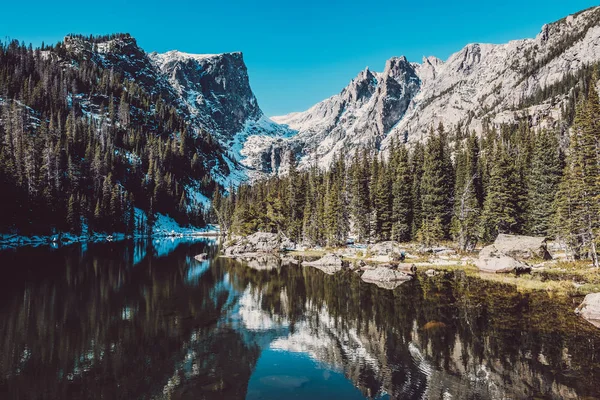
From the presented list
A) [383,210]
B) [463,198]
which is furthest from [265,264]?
[463,198]

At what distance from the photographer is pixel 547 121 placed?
16888cm

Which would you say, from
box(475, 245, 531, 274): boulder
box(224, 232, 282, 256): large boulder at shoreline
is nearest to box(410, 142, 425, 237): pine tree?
box(475, 245, 531, 274): boulder

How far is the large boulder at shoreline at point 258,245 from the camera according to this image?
78.3 metres

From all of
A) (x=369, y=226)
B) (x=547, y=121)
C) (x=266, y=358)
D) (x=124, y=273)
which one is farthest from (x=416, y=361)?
(x=547, y=121)

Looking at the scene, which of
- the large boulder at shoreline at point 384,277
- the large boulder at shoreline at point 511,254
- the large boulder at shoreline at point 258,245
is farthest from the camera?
the large boulder at shoreline at point 258,245

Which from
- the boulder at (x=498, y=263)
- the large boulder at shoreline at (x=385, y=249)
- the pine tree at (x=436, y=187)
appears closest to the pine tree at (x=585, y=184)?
the boulder at (x=498, y=263)

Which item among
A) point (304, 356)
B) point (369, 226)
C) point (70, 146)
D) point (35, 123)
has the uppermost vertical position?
point (35, 123)

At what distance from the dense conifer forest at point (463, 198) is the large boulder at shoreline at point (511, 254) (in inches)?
126

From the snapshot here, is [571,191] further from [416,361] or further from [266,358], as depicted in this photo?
[266,358]

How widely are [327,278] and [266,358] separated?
24974 millimetres

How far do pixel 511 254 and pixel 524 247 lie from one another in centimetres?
207

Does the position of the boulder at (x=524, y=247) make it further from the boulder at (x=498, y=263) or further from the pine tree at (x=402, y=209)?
the pine tree at (x=402, y=209)

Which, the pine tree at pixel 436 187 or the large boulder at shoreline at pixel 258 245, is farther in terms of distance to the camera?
the large boulder at shoreline at pixel 258 245

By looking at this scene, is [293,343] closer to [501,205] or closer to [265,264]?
[265,264]
